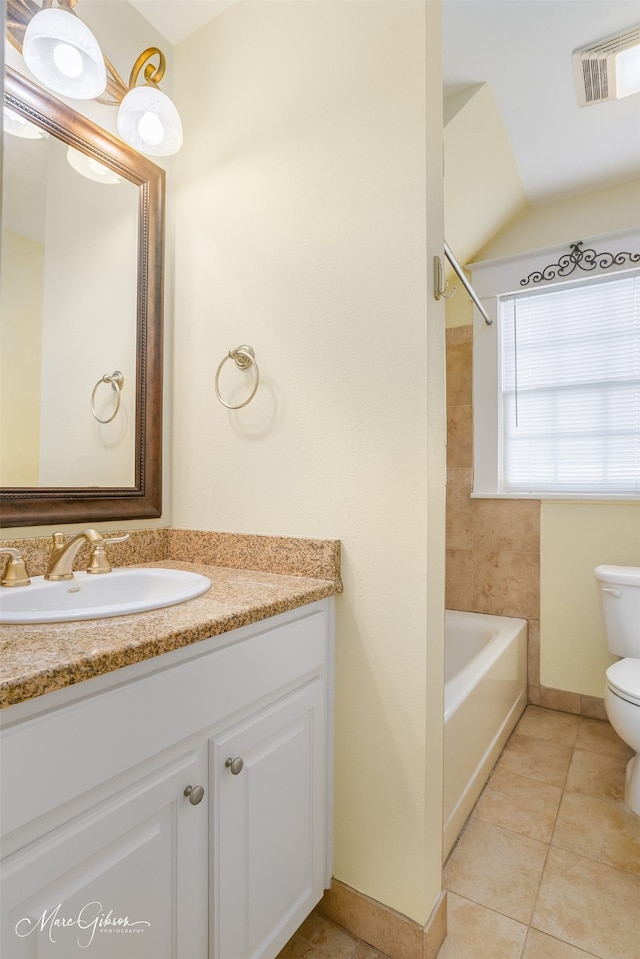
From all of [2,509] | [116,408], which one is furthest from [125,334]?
[2,509]

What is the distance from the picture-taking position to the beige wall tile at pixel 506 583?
99.7 inches

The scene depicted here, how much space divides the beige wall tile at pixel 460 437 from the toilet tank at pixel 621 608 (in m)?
0.87

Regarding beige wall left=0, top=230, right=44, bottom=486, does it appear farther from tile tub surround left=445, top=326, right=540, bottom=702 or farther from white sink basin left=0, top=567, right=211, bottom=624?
tile tub surround left=445, top=326, right=540, bottom=702

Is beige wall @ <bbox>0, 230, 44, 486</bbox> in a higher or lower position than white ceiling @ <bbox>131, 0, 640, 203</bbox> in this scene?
lower

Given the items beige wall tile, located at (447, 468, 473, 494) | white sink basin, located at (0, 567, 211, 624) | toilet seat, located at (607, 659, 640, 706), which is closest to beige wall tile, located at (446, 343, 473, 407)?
beige wall tile, located at (447, 468, 473, 494)

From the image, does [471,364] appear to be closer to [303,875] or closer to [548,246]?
[548,246]

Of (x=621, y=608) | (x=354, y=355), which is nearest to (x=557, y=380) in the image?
(x=621, y=608)

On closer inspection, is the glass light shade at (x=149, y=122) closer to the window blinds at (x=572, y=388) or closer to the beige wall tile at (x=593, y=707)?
the window blinds at (x=572, y=388)

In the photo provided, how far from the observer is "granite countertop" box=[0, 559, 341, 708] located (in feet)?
2.26

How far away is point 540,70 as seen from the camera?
1.81 meters

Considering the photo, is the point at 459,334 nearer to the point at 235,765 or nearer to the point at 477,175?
the point at 477,175

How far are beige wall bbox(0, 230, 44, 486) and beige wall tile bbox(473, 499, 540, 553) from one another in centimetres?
210

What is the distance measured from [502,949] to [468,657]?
1279 mm

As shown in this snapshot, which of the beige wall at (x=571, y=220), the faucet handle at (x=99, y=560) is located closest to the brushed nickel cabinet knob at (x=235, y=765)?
the faucet handle at (x=99, y=560)
